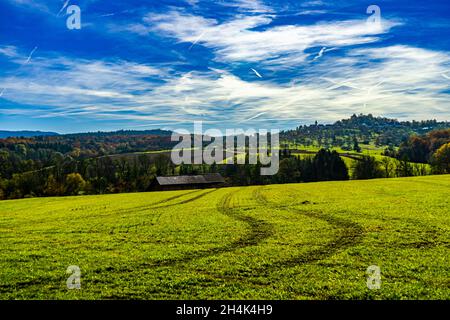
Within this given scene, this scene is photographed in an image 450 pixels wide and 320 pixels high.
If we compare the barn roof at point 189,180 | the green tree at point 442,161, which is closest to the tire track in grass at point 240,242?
the barn roof at point 189,180

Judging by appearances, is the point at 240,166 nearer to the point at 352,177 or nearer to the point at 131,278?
the point at 352,177

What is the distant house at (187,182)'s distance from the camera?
104250mm

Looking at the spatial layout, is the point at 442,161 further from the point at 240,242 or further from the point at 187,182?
the point at 240,242

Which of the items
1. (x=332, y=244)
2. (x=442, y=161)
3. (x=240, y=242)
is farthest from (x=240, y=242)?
(x=442, y=161)

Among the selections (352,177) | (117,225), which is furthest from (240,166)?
(117,225)

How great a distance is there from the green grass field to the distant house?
62677 millimetres

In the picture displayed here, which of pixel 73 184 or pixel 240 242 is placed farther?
pixel 73 184

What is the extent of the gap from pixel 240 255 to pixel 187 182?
3247 inches

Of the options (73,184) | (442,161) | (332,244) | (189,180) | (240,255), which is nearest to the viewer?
(240,255)

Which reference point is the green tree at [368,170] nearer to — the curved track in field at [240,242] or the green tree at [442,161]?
the green tree at [442,161]

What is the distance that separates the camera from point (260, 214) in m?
40.3

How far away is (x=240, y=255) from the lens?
23453mm
